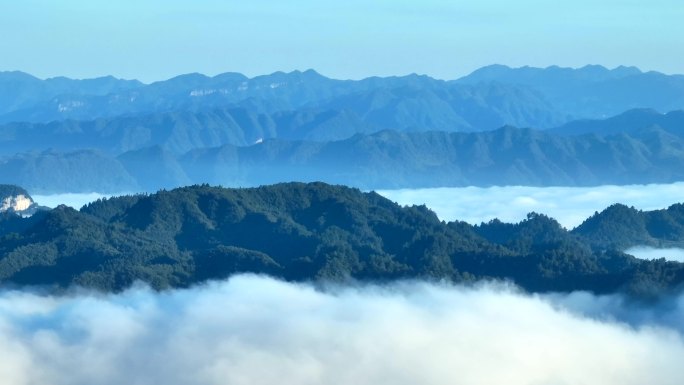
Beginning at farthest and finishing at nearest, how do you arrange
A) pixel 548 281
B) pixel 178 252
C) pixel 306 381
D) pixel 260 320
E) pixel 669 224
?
pixel 669 224 → pixel 178 252 → pixel 548 281 → pixel 260 320 → pixel 306 381

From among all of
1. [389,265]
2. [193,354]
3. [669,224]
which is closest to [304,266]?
[389,265]

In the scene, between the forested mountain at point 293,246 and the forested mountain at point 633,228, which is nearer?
the forested mountain at point 293,246

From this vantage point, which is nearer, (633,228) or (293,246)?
(293,246)

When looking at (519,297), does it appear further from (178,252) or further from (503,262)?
(178,252)

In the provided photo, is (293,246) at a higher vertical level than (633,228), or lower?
lower

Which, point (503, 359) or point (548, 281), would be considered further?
→ point (548, 281)

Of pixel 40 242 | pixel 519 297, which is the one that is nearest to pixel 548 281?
pixel 519 297

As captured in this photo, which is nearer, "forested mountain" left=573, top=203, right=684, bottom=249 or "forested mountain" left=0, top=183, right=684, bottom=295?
"forested mountain" left=0, top=183, right=684, bottom=295

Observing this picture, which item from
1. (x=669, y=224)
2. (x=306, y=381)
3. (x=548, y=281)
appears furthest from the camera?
(x=669, y=224)
